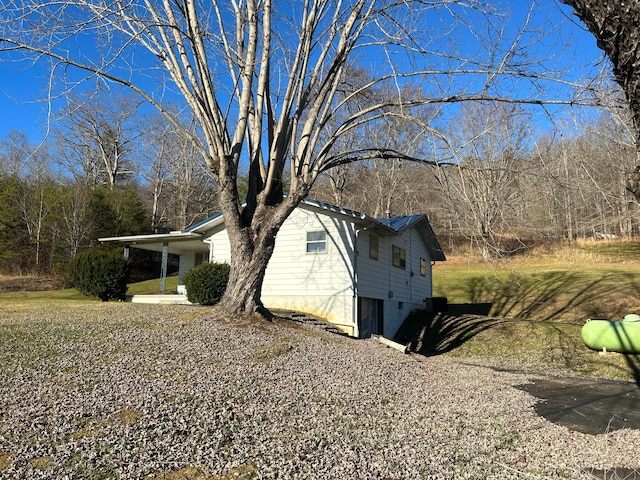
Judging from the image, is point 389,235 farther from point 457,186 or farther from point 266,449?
point 266,449

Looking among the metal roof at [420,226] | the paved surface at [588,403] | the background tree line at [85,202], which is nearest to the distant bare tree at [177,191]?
the background tree line at [85,202]

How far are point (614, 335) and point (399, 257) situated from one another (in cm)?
814

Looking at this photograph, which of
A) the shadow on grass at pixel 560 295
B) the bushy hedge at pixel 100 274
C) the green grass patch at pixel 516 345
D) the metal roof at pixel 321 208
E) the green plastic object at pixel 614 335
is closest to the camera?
the green grass patch at pixel 516 345

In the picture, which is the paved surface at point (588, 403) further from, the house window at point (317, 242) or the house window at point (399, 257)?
the house window at point (399, 257)

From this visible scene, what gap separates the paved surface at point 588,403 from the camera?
5848mm

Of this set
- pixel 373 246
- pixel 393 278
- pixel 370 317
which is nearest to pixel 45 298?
pixel 370 317

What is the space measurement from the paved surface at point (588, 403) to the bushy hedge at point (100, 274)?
48.2 feet

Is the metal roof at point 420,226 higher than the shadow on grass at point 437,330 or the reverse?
higher

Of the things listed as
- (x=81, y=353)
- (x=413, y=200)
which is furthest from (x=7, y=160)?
(x=81, y=353)

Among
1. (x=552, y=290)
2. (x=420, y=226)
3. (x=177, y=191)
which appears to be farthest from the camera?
(x=177, y=191)

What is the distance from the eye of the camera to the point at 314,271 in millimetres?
15320

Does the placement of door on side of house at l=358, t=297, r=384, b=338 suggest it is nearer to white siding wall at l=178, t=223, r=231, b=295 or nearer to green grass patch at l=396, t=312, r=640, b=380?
green grass patch at l=396, t=312, r=640, b=380

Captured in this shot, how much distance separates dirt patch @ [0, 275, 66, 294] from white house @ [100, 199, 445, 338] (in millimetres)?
12415

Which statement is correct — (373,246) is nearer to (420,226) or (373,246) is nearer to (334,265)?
(334,265)
